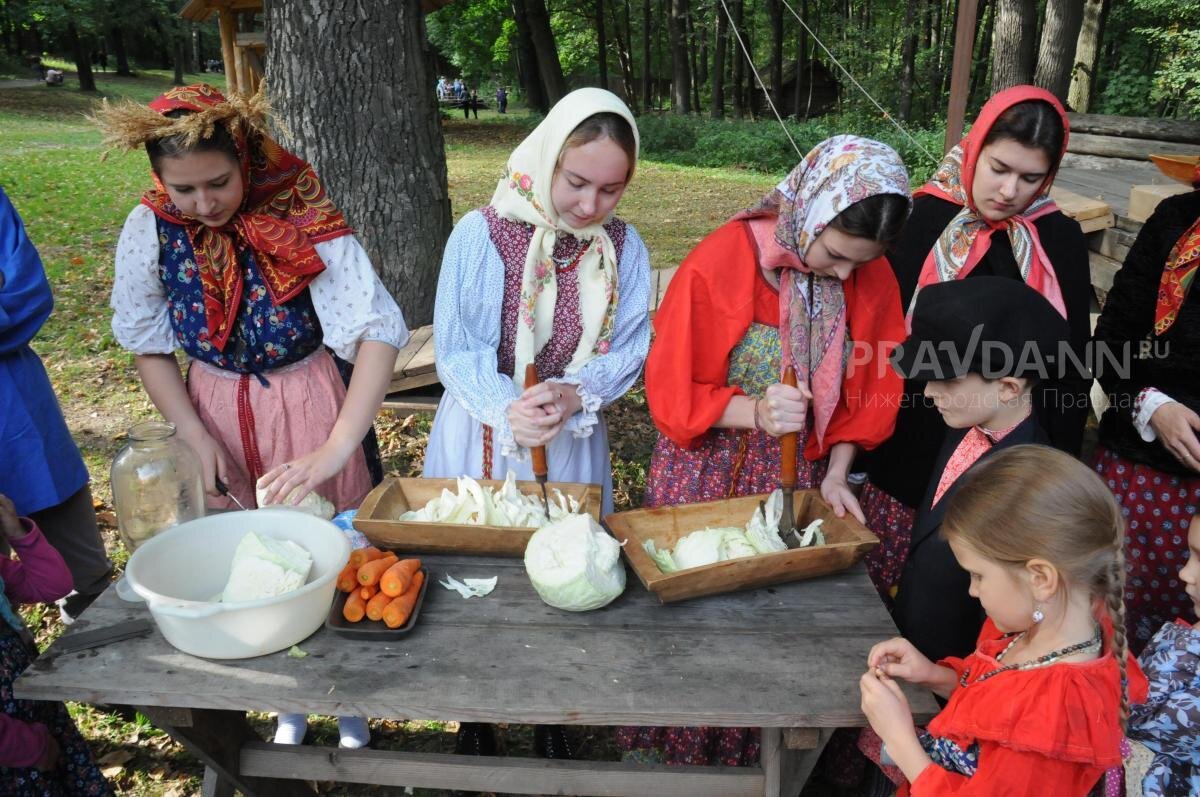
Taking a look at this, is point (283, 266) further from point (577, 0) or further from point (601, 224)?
point (577, 0)

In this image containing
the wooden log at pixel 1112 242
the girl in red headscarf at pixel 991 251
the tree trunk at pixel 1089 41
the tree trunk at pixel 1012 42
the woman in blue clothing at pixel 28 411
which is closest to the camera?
the woman in blue clothing at pixel 28 411

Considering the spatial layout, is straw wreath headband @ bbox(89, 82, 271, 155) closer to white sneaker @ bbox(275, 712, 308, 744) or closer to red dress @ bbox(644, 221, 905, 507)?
red dress @ bbox(644, 221, 905, 507)

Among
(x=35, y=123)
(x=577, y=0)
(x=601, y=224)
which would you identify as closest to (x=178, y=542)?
(x=601, y=224)

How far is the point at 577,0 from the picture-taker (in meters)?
29.0

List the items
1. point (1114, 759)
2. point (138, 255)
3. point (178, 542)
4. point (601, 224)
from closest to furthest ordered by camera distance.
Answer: point (1114, 759), point (178, 542), point (138, 255), point (601, 224)

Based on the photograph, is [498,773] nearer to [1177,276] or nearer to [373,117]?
[1177,276]

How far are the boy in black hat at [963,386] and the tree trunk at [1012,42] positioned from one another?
7.57m

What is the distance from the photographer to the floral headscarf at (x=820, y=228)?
2.02 meters

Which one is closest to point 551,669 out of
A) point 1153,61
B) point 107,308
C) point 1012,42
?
point 107,308

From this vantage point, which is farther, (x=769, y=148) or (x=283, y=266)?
(x=769, y=148)

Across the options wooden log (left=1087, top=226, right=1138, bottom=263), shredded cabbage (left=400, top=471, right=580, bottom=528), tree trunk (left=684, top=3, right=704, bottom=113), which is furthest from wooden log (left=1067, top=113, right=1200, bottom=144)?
tree trunk (left=684, top=3, right=704, bottom=113)

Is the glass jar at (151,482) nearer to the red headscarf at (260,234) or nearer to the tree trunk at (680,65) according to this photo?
the red headscarf at (260,234)

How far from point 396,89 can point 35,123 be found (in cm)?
1910

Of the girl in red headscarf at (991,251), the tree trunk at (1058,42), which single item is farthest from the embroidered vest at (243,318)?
the tree trunk at (1058,42)
